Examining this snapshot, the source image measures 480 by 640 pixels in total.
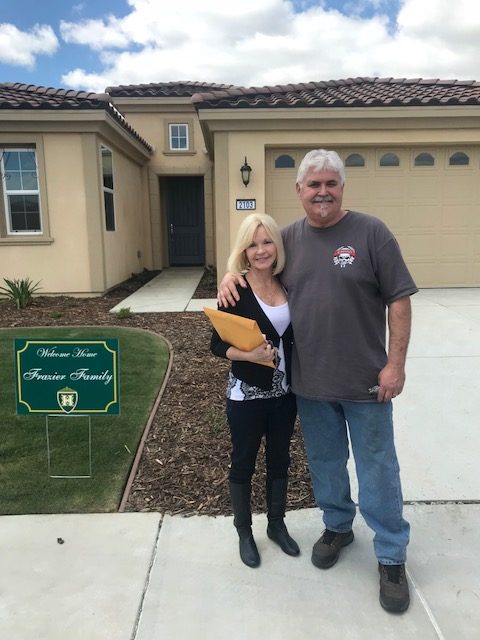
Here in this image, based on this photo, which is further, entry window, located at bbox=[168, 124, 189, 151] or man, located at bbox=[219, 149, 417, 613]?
entry window, located at bbox=[168, 124, 189, 151]

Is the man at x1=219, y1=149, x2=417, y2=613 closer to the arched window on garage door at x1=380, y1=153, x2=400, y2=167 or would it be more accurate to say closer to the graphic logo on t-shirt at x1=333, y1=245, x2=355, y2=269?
the graphic logo on t-shirt at x1=333, y1=245, x2=355, y2=269

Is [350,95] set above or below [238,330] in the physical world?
above

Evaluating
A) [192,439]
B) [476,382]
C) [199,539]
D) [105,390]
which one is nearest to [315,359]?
[199,539]

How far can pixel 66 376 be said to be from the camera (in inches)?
131

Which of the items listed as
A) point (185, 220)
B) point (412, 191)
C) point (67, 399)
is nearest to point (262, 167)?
point (412, 191)

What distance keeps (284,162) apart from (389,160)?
2013 mm

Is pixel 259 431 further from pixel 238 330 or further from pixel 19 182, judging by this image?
pixel 19 182

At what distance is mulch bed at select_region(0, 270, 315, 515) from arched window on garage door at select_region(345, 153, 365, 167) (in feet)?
15.9

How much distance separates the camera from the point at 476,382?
5.10 meters

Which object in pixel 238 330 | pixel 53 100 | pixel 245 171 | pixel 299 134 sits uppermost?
pixel 53 100

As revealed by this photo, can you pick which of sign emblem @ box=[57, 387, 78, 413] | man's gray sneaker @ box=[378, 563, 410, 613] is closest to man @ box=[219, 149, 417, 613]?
man's gray sneaker @ box=[378, 563, 410, 613]

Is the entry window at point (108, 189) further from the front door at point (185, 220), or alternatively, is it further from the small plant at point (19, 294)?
the front door at point (185, 220)

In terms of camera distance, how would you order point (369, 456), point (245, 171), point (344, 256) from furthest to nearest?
point (245, 171), point (369, 456), point (344, 256)

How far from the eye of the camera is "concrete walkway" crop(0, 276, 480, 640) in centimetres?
221
